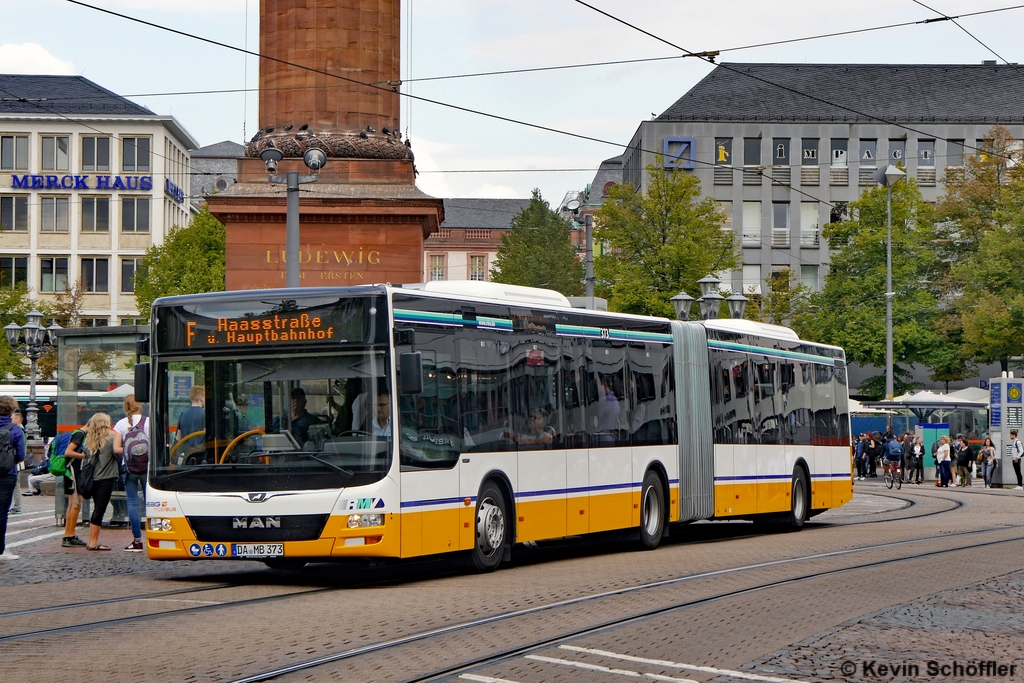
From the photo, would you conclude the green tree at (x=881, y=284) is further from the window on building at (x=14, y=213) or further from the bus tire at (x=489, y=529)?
the bus tire at (x=489, y=529)

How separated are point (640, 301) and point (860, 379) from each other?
3435 cm

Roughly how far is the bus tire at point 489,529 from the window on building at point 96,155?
3402 inches

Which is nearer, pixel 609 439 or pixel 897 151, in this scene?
pixel 609 439

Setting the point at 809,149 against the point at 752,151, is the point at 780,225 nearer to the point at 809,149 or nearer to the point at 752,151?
the point at 752,151

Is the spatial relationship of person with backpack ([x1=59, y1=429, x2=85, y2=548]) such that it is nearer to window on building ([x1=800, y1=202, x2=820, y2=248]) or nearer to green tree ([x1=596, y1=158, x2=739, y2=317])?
green tree ([x1=596, y1=158, x2=739, y2=317])

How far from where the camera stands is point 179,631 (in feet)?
34.2

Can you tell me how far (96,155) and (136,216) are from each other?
4.53 metres

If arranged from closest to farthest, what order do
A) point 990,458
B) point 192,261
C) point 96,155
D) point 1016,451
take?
point 1016,451 < point 990,458 < point 192,261 < point 96,155

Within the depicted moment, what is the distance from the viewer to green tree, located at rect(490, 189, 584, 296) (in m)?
94.3

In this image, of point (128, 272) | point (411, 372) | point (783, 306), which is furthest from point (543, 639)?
point (128, 272)

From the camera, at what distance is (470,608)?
464 inches

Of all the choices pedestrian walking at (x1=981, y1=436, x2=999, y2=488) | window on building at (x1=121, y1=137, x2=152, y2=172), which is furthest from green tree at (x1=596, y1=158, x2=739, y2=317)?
window on building at (x1=121, y1=137, x2=152, y2=172)

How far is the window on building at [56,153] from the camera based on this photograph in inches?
3804

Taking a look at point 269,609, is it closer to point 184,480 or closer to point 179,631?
point 179,631
